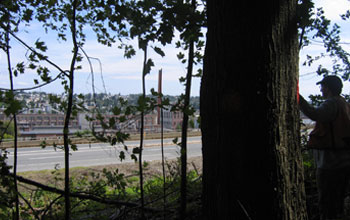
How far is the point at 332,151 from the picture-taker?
9.64 feet

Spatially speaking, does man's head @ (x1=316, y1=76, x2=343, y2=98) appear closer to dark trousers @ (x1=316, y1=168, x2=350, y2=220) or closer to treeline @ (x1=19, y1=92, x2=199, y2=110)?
dark trousers @ (x1=316, y1=168, x2=350, y2=220)

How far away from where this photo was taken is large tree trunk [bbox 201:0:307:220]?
1389 millimetres

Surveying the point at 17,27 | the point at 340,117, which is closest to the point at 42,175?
the point at 17,27

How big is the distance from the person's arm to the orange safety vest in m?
0.06

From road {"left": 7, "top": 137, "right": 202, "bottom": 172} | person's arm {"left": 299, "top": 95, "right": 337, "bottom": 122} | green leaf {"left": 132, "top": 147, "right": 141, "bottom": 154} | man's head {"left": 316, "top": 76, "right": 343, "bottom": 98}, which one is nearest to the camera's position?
green leaf {"left": 132, "top": 147, "right": 141, "bottom": 154}

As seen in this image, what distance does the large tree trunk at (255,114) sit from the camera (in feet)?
4.56

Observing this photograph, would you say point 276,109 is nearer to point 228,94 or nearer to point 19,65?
point 228,94

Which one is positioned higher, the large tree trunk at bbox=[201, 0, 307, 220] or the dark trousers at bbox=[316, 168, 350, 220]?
the large tree trunk at bbox=[201, 0, 307, 220]

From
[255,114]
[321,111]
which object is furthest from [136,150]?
[321,111]

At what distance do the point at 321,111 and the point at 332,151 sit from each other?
44 cm

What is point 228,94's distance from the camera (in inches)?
56.5

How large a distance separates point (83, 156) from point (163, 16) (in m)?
12.4

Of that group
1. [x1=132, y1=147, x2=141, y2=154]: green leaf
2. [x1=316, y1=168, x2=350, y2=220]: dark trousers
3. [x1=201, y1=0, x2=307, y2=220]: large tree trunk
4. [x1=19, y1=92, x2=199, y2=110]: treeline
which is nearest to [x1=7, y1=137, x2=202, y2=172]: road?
[x1=316, y1=168, x2=350, y2=220]: dark trousers

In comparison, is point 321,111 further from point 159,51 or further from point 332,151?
point 159,51
